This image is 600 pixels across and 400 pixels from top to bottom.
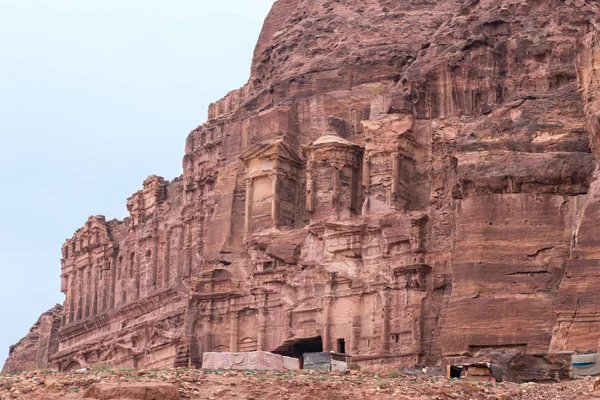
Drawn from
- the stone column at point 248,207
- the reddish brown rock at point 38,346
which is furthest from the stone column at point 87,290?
the stone column at point 248,207

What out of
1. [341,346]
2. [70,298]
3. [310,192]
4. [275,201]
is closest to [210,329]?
[275,201]

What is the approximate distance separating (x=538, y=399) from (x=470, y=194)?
791 inches

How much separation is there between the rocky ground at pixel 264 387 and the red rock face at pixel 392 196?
39.9 feet

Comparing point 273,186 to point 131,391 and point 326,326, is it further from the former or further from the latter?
point 131,391

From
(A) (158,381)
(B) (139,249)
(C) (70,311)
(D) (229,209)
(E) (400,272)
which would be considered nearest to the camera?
(A) (158,381)

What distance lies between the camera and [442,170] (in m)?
76.8

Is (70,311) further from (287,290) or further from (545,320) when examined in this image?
(545,320)

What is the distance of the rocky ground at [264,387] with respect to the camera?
4841 cm

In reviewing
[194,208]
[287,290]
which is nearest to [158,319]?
[194,208]

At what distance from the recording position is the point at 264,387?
166 feet

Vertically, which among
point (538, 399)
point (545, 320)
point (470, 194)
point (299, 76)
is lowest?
point (538, 399)

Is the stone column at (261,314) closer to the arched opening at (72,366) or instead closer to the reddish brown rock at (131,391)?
the arched opening at (72,366)

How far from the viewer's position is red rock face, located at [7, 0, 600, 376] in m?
67.8

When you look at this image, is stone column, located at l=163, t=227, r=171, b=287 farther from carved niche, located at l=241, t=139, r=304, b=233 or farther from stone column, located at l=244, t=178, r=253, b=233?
carved niche, located at l=241, t=139, r=304, b=233
